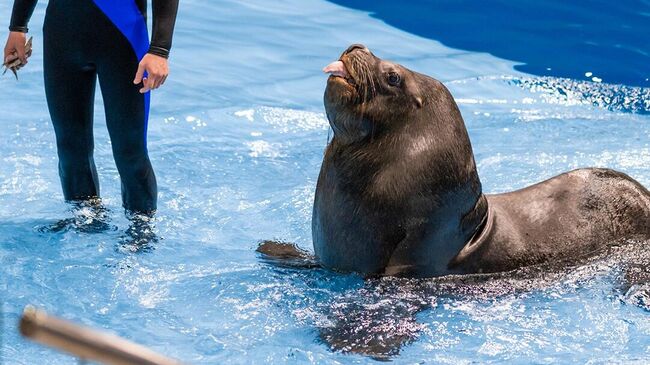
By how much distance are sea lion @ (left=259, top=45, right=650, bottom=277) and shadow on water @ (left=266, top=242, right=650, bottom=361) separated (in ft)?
0.19

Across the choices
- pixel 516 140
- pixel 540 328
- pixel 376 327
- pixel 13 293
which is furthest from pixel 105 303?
pixel 516 140

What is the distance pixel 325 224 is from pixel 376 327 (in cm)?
57

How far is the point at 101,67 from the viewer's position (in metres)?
4.51

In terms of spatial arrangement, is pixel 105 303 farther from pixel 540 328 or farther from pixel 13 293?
pixel 540 328

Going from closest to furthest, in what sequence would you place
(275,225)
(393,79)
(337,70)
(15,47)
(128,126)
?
(337,70) → (393,79) → (128,126) → (15,47) → (275,225)

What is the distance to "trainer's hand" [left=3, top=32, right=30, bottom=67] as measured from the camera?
15.6 ft

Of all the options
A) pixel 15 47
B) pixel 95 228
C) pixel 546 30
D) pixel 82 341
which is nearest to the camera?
pixel 82 341

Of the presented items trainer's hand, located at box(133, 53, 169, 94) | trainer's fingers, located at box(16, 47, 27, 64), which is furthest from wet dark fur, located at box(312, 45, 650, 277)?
trainer's fingers, located at box(16, 47, 27, 64)

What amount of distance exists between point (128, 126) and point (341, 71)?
1.12 metres

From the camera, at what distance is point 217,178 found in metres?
6.10

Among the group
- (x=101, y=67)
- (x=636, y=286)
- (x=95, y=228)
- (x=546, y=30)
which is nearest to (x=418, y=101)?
(x=636, y=286)

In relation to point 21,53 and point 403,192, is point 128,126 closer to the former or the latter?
point 21,53

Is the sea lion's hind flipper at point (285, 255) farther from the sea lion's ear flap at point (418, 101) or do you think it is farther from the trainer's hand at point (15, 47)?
the trainer's hand at point (15, 47)

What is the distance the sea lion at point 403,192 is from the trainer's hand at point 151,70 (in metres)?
0.74
